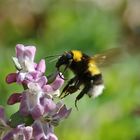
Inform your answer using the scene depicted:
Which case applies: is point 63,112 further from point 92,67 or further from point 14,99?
point 92,67

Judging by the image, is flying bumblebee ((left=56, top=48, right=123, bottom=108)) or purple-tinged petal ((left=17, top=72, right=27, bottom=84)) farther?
flying bumblebee ((left=56, top=48, right=123, bottom=108))

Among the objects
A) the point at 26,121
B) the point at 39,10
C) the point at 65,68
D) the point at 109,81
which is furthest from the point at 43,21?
the point at 26,121

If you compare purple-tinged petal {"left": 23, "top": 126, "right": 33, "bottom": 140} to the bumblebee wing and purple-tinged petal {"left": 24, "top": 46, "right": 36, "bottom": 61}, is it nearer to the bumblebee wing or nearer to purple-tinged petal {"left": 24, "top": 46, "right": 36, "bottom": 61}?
purple-tinged petal {"left": 24, "top": 46, "right": 36, "bottom": 61}

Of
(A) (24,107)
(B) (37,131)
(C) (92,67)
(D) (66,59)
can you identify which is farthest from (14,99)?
(C) (92,67)

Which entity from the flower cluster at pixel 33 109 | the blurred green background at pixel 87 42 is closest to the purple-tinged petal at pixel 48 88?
the flower cluster at pixel 33 109

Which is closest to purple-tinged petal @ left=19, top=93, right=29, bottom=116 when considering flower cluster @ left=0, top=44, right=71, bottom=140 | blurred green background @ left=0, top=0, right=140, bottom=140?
flower cluster @ left=0, top=44, right=71, bottom=140

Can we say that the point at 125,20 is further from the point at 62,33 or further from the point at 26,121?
the point at 26,121

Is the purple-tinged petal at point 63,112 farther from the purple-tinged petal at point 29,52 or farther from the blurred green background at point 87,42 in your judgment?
the blurred green background at point 87,42
